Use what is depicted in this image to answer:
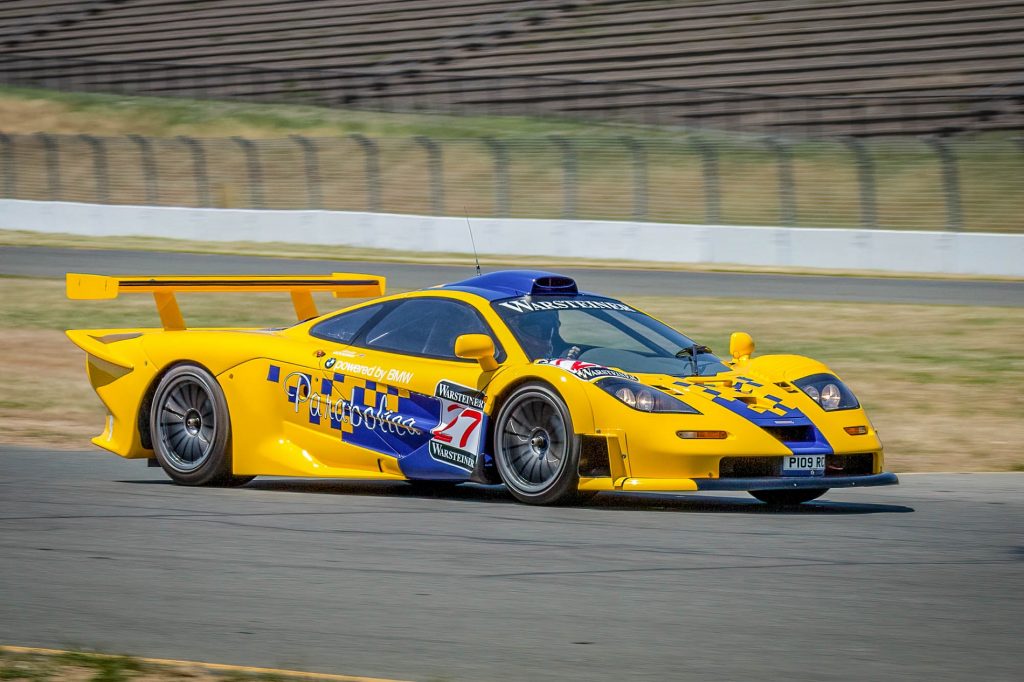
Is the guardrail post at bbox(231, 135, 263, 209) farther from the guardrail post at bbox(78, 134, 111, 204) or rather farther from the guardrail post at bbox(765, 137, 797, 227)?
the guardrail post at bbox(765, 137, 797, 227)

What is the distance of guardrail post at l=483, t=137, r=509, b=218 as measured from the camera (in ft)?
97.9

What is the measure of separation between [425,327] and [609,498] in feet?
4.60

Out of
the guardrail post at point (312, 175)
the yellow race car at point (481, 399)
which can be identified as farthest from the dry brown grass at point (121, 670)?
the guardrail post at point (312, 175)

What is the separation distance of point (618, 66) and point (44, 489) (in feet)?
107

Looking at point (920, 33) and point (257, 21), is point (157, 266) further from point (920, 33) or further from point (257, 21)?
point (257, 21)

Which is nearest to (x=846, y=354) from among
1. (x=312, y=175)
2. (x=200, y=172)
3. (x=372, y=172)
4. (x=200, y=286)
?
(x=200, y=286)

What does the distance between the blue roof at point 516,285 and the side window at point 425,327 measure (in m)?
0.17

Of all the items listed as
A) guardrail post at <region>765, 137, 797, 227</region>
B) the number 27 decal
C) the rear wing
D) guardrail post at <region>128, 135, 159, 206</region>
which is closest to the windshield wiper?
the number 27 decal

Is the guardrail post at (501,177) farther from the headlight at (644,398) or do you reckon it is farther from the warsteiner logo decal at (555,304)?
the headlight at (644,398)

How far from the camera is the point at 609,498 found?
8.49 metres

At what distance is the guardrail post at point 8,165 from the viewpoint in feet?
119

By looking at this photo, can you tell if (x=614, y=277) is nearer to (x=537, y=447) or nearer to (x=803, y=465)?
(x=537, y=447)

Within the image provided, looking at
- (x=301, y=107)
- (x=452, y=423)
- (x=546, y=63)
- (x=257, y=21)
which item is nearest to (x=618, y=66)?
(x=546, y=63)

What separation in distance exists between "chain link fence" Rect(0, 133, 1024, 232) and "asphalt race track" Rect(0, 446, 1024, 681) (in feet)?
59.3
